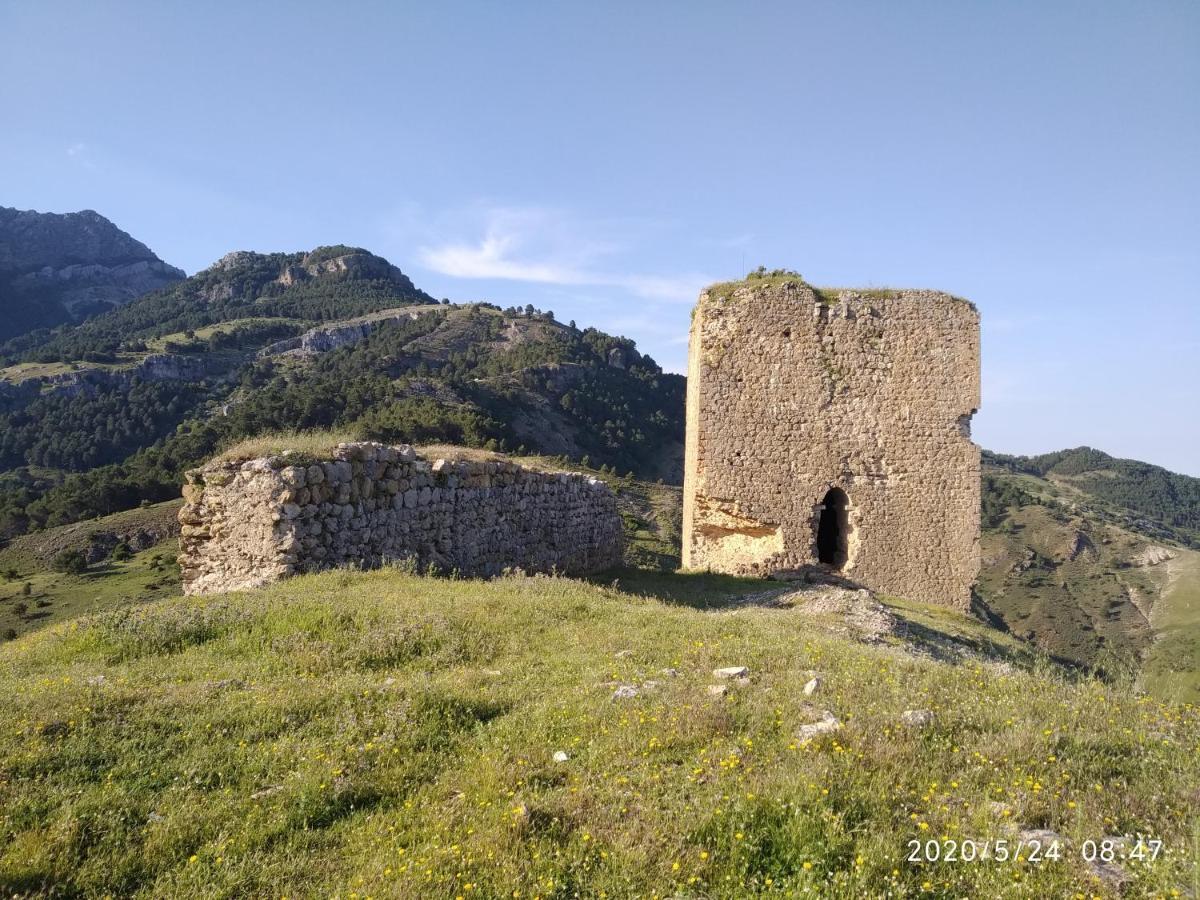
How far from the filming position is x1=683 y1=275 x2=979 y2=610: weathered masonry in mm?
13547

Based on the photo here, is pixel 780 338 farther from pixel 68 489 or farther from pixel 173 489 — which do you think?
pixel 68 489

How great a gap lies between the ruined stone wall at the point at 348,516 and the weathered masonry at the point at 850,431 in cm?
439

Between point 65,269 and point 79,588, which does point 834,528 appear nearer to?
point 79,588

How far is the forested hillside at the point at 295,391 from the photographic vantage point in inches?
1645

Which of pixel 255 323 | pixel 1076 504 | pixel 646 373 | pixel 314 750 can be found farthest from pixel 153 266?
pixel 314 750

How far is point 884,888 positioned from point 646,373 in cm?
8262

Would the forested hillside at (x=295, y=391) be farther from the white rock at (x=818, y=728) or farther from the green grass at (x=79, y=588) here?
the white rock at (x=818, y=728)

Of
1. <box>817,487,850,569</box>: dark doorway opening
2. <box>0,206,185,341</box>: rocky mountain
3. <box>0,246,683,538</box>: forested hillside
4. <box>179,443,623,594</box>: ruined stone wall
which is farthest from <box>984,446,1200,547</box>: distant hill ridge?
<box>0,206,185,341</box>: rocky mountain

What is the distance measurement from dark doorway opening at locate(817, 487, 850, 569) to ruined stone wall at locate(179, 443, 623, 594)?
6.27 m

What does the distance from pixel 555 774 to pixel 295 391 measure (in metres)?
54.2

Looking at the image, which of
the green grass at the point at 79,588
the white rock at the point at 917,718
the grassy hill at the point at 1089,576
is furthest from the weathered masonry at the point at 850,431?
the green grass at the point at 79,588

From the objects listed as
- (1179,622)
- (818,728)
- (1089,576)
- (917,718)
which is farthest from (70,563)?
Answer: (1089,576)

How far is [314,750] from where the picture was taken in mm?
3986

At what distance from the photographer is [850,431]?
45.1 ft
